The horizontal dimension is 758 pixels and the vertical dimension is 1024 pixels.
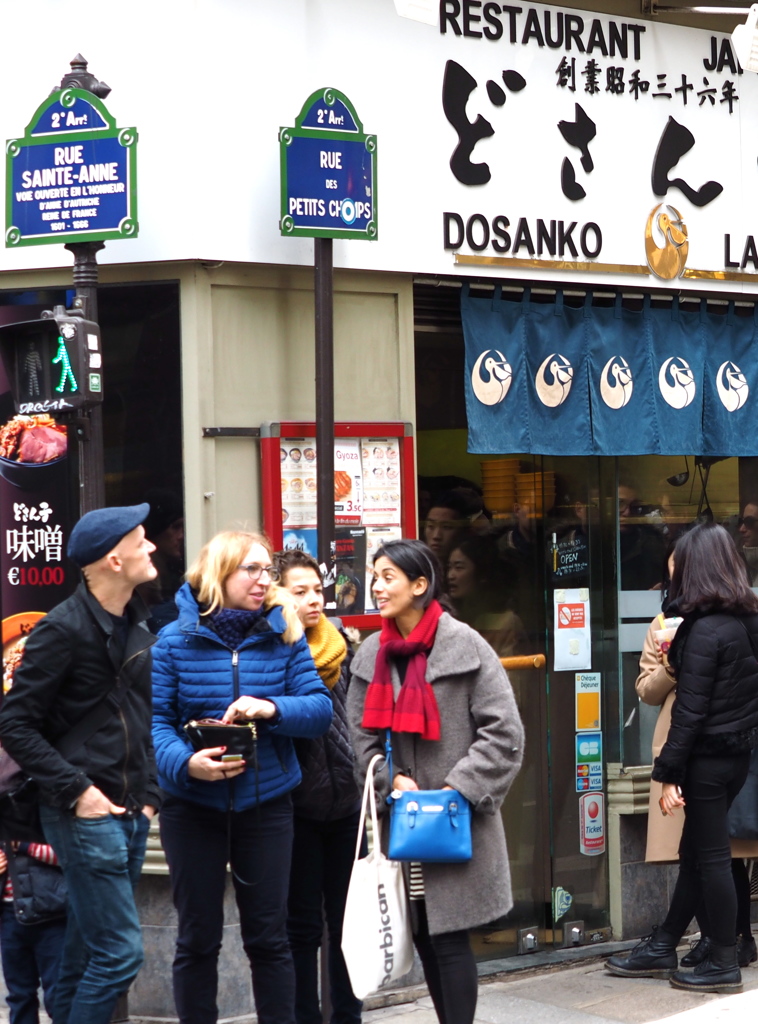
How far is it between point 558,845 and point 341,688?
96.9 inches

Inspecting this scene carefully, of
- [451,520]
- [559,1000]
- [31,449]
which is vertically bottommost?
[559,1000]

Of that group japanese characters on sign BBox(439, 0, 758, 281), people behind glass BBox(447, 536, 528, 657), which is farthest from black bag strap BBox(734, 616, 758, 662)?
japanese characters on sign BBox(439, 0, 758, 281)

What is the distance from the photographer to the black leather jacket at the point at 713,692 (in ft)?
20.6

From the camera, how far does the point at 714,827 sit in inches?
255

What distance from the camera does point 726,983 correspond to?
657 cm

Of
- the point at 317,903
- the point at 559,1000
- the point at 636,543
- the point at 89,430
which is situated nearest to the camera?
the point at 317,903

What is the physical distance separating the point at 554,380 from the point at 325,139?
1.74 metres

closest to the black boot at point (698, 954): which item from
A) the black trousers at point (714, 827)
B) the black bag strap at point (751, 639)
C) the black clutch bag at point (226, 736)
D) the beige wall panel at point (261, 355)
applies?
the black trousers at point (714, 827)

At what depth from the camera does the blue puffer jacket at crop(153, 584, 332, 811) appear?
4.95 m

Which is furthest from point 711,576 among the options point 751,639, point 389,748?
point 389,748

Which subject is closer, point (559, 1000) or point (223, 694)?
point (223, 694)

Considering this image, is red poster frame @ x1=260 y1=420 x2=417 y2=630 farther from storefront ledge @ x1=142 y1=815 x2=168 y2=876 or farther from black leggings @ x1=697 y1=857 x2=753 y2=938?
black leggings @ x1=697 y1=857 x2=753 y2=938

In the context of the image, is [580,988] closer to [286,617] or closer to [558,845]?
[558,845]

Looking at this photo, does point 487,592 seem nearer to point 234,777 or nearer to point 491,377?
point 491,377
